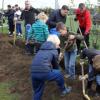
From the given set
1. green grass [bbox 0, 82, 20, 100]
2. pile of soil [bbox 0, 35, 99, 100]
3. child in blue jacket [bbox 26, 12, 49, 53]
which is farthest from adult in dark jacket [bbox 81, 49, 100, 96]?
child in blue jacket [bbox 26, 12, 49, 53]

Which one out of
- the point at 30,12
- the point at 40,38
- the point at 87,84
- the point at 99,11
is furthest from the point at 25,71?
the point at 99,11

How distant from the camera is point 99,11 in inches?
674

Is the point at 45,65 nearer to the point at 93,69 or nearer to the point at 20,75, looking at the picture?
the point at 93,69

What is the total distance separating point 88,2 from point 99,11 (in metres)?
1.67

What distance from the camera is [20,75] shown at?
40.0ft

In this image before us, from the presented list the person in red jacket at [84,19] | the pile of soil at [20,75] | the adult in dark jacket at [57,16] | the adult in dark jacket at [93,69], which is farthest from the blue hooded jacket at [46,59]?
the person in red jacket at [84,19]

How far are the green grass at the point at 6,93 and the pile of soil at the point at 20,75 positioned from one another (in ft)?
0.39

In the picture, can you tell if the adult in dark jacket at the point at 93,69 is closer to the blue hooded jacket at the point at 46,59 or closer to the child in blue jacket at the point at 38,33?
the blue hooded jacket at the point at 46,59

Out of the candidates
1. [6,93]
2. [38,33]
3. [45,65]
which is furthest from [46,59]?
[38,33]

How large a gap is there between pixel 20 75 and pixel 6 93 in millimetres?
1287

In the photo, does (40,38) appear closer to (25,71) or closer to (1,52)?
(25,71)

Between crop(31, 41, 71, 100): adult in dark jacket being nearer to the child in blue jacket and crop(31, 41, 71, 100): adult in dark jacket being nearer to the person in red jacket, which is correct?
the child in blue jacket

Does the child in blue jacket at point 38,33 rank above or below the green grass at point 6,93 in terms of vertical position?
above

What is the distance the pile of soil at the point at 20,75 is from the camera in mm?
9820
